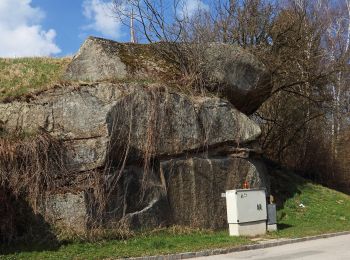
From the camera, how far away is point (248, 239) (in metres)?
16.1

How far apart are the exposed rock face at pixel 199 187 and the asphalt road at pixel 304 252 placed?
3388 mm

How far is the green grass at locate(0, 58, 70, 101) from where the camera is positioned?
57.9 feet

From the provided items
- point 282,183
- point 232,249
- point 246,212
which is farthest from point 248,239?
point 282,183

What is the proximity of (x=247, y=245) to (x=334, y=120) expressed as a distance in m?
22.4

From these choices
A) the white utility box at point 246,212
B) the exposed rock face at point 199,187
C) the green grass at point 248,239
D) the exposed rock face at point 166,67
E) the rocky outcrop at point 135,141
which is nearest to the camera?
the green grass at point 248,239

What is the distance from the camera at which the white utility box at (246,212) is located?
16828 mm

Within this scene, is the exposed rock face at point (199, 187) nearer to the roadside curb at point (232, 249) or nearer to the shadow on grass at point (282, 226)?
the shadow on grass at point (282, 226)

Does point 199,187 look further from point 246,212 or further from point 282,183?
point 282,183

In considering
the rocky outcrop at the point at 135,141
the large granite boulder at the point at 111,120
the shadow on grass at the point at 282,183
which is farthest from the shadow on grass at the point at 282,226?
the large granite boulder at the point at 111,120

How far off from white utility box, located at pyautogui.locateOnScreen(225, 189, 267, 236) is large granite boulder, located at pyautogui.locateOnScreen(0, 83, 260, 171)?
7.88 ft

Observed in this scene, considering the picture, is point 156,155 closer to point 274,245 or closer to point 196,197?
point 196,197

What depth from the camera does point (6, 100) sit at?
16.8 meters

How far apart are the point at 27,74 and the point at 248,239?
10896 millimetres

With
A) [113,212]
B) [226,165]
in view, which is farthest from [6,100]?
[226,165]
